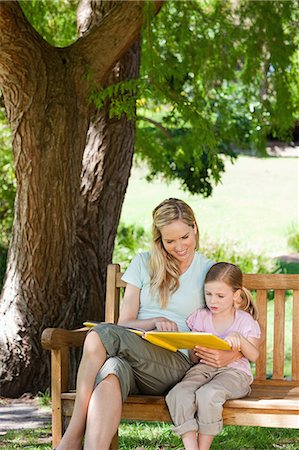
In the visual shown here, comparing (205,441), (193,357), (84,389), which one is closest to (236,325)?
(193,357)

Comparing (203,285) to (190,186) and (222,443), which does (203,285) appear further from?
(190,186)

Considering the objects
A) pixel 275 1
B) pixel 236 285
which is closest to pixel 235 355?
pixel 236 285

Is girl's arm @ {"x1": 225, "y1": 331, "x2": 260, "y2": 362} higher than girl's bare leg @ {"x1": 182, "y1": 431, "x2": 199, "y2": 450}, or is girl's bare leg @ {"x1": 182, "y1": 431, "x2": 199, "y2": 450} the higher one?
girl's arm @ {"x1": 225, "y1": 331, "x2": 260, "y2": 362}

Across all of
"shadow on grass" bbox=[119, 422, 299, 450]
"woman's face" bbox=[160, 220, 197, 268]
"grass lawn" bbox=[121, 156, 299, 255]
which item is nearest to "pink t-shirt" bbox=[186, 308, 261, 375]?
"woman's face" bbox=[160, 220, 197, 268]

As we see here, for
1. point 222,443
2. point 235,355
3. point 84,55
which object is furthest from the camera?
point 84,55

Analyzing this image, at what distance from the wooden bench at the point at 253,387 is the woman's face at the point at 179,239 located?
0.38m

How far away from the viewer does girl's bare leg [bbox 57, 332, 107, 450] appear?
380 centimetres

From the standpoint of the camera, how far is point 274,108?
784 centimetres

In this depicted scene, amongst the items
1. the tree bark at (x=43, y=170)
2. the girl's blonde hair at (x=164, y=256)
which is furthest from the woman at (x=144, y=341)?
the tree bark at (x=43, y=170)

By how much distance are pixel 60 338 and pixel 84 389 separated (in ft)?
1.22

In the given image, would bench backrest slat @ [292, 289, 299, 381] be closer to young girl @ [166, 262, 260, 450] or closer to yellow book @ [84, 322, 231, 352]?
young girl @ [166, 262, 260, 450]

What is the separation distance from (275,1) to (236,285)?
142 inches

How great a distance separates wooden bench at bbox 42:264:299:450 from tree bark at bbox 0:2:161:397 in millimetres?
1502

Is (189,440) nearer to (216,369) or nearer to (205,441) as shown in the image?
(205,441)
